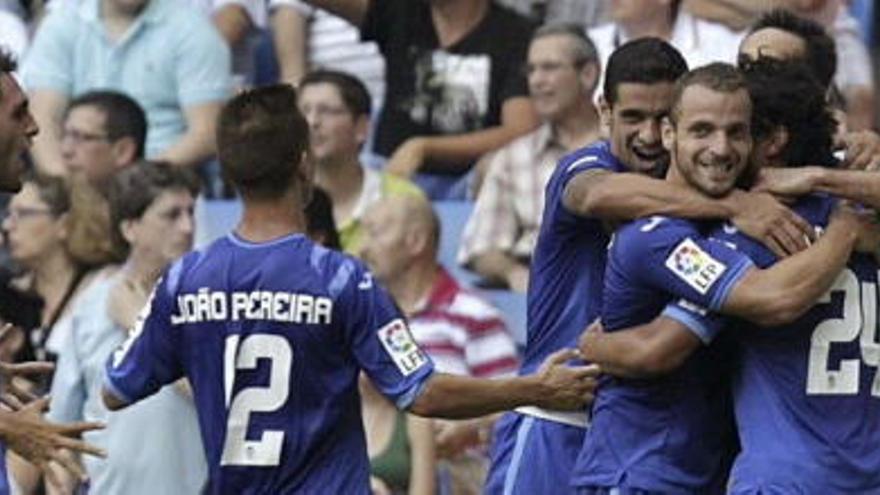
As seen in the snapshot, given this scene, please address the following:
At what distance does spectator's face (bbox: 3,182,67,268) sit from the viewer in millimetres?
14539

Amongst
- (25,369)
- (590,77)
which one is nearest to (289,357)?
(25,369)

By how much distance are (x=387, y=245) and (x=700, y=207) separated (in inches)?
168

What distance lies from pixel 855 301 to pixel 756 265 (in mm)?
313

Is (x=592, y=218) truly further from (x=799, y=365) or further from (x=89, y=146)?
(x=89, y=146)

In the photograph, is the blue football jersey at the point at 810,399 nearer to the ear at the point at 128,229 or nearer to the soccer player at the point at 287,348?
the soccer player at the point at 287,348

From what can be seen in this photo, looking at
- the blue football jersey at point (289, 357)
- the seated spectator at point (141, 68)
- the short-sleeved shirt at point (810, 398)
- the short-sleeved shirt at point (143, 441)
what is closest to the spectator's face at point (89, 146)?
the seated spectator at point (141, 68)

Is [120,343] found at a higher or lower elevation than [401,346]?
lower

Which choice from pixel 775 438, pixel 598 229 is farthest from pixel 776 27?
pixel 775 438

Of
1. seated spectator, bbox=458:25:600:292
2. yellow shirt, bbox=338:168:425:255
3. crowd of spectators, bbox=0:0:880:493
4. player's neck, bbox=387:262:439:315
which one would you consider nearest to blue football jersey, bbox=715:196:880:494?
crowd of spectators, bbox=0:0:880:493

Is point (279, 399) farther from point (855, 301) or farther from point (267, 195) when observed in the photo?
point (855, 301)

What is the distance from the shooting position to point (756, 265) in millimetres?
9406

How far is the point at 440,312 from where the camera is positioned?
13375mm

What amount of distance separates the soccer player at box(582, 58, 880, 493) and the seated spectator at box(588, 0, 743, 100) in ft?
13.4

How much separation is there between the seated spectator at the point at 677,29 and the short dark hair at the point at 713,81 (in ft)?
13.4
